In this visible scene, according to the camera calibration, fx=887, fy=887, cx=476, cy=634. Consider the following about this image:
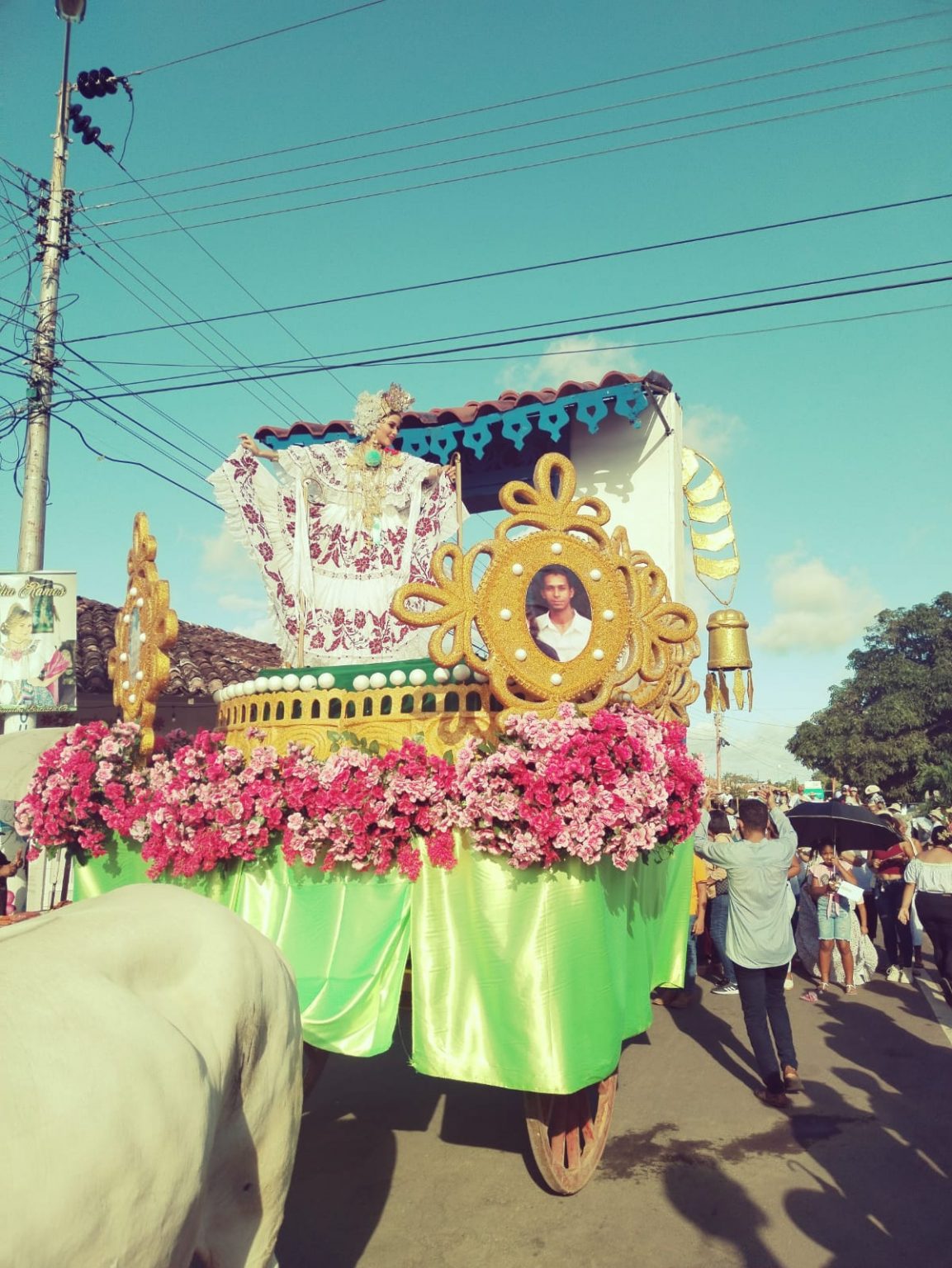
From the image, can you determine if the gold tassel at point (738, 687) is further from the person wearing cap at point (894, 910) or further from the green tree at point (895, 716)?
the green tree at point (895, 716)

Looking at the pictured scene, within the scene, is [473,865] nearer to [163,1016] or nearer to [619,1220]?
[619,1220]

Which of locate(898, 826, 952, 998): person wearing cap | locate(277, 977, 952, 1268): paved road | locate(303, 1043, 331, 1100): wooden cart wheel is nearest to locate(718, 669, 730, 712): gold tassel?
locate(898, 826, 952, 998): person wearing cap

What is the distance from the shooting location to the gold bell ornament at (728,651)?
8367 mm

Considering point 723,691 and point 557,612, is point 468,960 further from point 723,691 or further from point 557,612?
point 723,691

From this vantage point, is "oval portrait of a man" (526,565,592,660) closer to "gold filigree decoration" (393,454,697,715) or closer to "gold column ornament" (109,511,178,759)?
"gold filigree decoration" (393,454,697,715)

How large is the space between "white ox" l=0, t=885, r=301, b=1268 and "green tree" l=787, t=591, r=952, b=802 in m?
30.9

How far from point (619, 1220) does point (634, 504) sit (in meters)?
5.10

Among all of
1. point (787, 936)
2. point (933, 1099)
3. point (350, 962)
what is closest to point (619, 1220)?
point (350, 962)

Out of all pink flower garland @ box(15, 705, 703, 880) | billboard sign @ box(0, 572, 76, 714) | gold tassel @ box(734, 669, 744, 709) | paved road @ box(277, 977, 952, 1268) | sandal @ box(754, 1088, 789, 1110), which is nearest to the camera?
paved road @ box(277, 977, 952, 1268)

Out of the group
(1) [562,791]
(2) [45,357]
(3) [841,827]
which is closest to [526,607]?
(1) [562,791]

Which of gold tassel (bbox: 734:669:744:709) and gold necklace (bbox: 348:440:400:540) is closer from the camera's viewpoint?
gold necklace (bbox: 348:440:400:540)

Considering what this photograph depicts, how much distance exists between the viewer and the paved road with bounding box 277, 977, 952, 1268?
367 centimetres

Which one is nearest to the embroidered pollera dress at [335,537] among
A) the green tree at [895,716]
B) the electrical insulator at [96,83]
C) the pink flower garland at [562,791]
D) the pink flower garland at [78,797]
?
the pink flower garland at [78,797]

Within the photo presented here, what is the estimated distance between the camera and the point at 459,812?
390 centimetres
